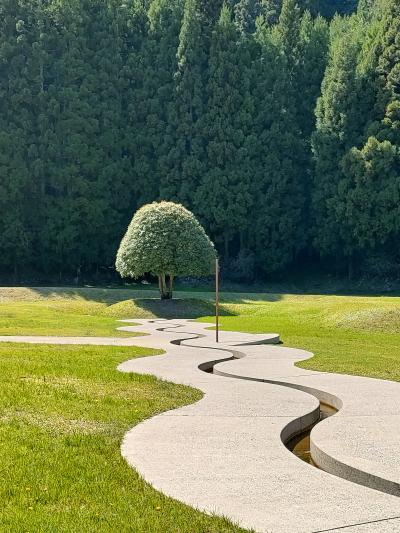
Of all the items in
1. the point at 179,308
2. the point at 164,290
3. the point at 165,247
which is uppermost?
the point at 165,247

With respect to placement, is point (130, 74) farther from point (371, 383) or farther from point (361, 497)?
point (361, 497)

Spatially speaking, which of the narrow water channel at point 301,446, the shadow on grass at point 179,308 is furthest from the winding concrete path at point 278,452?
the shadow on grass at point 179,308

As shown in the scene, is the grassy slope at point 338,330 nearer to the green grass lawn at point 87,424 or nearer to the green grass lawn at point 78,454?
the green grass lawn at point 87,424

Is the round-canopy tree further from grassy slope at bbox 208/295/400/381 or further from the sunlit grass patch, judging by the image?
the sunlit grass patch

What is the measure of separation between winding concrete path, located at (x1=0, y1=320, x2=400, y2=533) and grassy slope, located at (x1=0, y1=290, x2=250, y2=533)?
25 centimetres

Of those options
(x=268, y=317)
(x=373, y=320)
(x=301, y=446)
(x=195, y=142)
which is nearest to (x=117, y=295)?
(x=268, y=317)

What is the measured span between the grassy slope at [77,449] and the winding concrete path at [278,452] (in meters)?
0.25

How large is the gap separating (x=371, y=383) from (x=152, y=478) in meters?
6.14

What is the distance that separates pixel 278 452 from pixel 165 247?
2877 centimetres

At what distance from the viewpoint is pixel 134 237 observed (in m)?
35.7

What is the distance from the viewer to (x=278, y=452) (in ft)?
20.8

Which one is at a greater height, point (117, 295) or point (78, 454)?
point (78, 454)

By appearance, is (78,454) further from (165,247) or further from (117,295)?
(117,295)

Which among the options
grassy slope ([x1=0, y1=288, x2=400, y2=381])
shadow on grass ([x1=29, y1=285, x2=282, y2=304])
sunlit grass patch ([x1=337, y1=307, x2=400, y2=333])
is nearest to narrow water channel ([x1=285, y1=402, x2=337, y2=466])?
grassy slope ([x1=0, y1=288, x2=400, y2=381])
